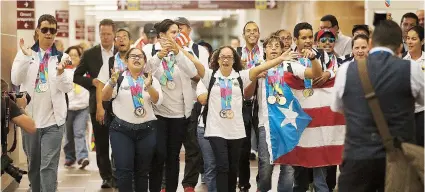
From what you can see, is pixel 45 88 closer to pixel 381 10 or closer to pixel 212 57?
pixel 212 57

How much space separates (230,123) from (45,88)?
188 centimetres

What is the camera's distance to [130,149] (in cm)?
926

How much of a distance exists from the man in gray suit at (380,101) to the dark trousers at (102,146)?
5490mm

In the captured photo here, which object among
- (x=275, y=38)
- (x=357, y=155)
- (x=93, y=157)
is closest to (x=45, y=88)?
(x=275, y=38)

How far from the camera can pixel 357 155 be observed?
6484 millimetres

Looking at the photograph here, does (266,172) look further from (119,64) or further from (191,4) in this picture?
(191,4)

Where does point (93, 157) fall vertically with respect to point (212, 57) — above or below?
below

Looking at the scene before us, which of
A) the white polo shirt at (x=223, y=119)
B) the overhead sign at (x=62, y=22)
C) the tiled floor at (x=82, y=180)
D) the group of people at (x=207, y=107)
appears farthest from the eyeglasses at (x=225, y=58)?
the overhead sign at (x=62, y=22)

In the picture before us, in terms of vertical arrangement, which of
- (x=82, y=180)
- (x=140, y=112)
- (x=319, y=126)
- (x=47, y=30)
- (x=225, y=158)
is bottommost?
(x=82, y=180)

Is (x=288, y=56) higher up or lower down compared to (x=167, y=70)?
higher up

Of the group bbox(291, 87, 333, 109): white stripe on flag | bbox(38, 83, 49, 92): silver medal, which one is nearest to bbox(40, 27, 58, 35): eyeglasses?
bbox(38, 83, 49, 92): silver medal

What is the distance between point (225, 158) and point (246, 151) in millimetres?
1230

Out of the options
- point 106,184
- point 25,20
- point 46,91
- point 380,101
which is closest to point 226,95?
point 46,91

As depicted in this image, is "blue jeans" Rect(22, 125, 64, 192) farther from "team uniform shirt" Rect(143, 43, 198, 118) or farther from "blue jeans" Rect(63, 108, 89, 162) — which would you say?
"blue jeans" Rect(63, 108, 89, 162)
